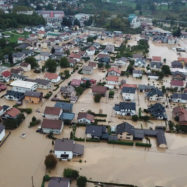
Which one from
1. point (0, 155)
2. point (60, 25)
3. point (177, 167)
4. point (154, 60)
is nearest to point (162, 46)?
point (154, 60)

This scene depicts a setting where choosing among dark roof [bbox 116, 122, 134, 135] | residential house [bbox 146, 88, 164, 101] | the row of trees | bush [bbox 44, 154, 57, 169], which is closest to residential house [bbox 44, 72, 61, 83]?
residential house [bbox 146, 88, 164, 101]

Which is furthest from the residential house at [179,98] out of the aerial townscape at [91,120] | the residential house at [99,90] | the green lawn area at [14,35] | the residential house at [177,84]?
the green lawn area at [14,35]

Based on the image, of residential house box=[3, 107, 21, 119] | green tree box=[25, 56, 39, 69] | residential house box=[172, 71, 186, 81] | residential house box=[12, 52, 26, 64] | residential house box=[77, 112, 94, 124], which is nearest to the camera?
residential house box=[3, 107, 21, 119]

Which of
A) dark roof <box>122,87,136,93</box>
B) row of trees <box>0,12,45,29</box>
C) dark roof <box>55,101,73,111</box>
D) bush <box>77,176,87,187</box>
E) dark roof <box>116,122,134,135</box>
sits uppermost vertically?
row of trees <box>0,12,45,29</box>

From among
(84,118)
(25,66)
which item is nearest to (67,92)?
(84,118)

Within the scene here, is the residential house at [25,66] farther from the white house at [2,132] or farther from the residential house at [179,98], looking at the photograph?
the residential house at [179,98]

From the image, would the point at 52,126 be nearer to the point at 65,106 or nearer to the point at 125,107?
the point at 65,106

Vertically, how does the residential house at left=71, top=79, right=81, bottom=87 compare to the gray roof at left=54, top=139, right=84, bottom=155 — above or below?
above

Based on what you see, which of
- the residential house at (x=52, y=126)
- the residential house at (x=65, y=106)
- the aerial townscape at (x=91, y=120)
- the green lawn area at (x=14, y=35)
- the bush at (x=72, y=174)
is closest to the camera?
the bush at (x=72, y=174)

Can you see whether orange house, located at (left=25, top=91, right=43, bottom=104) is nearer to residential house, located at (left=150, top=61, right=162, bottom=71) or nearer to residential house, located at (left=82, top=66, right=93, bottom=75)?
residential house, located at (left=82, top=66, right=93, bottom=75)
